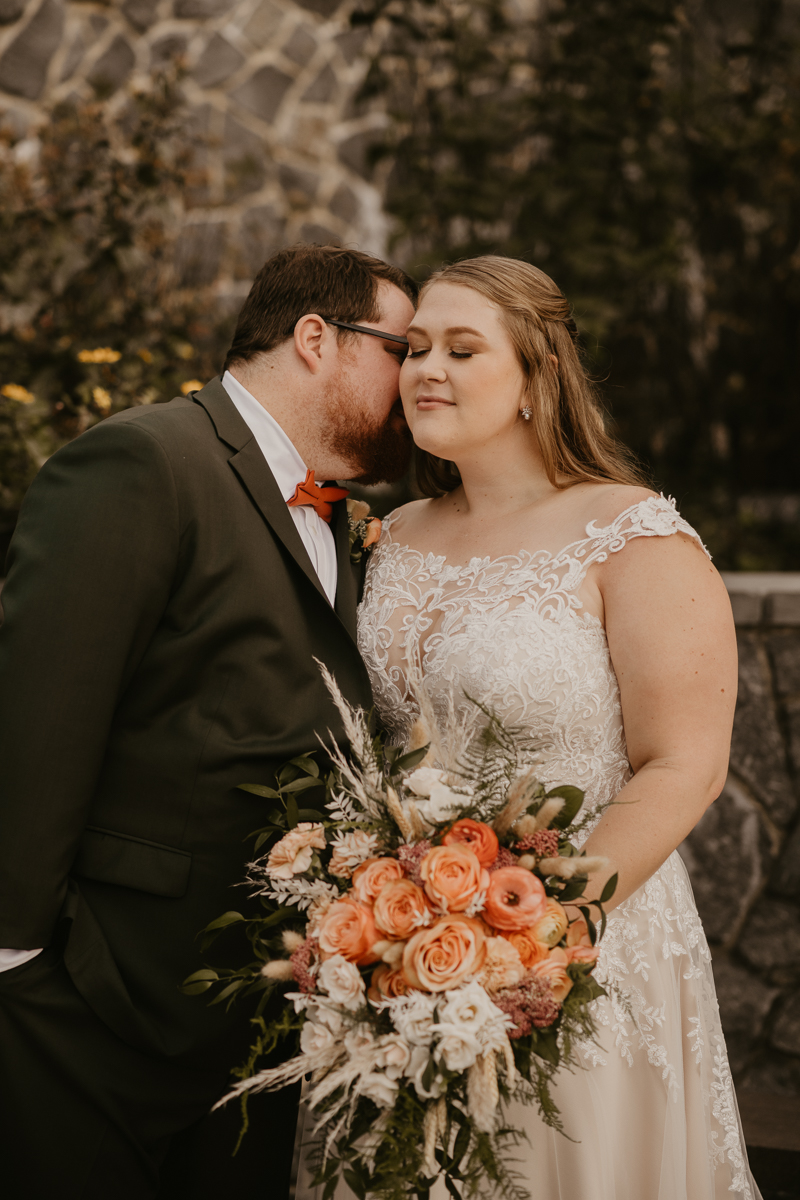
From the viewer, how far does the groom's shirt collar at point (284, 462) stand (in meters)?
2.31

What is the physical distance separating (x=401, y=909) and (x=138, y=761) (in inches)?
29.5

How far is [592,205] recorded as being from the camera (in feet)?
17.0

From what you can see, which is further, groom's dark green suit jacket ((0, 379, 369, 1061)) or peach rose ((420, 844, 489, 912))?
groom's dark green suit jacket ((0, 379, 369, 1061))

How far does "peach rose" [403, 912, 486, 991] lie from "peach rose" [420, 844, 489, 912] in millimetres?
31

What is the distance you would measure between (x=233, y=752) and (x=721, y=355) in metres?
5.04

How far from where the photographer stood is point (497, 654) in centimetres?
214

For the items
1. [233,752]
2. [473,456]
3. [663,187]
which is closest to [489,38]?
[663,187]

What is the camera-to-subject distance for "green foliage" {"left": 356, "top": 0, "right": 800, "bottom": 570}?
5.16m

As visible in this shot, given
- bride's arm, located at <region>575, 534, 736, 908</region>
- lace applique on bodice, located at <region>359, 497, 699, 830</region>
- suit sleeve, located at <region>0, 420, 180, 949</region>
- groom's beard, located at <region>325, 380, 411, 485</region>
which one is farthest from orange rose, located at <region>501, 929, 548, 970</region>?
groom's beard, located at <region>325, 380, 411, 485</region>

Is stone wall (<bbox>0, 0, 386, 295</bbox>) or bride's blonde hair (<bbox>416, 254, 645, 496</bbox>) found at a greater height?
stone wall (<bbox>0, 0, 386, 295</bbox>)

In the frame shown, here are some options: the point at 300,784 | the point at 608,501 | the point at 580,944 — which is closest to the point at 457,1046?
the point at 580,944

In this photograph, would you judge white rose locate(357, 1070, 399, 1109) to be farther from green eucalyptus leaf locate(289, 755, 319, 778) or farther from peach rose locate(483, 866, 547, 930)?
green eucalyptus leaf locate(289, 755, 319, 778)

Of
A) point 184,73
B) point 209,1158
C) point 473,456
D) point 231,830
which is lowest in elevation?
point 209,1158

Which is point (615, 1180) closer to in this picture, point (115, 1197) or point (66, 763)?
point (115, 1197)
